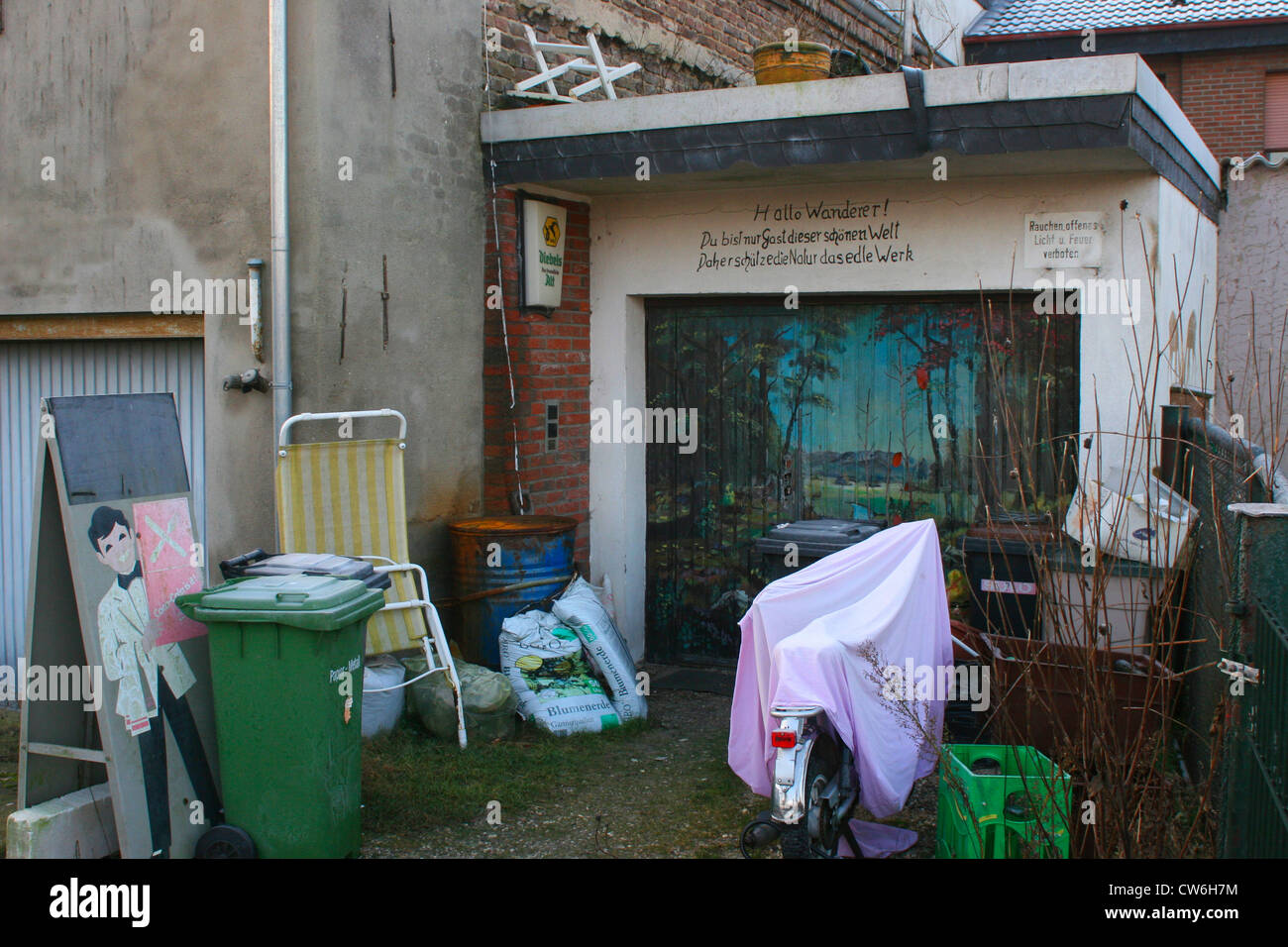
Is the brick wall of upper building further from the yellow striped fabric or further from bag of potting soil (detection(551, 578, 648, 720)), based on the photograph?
bag of potting soil (detection(551, 578, 648, 720))

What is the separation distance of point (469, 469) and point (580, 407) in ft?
3.28

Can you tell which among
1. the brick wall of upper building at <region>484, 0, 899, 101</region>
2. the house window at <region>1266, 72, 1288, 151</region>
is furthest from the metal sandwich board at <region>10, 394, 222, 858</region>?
the house window at <region>1266, 72, 1288, 151</region>

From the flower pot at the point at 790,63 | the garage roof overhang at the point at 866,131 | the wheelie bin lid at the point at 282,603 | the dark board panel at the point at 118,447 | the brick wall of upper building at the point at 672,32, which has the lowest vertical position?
the wheelie bin lid at the point at 282,603

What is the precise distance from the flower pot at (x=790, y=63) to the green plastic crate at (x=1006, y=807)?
4.29m

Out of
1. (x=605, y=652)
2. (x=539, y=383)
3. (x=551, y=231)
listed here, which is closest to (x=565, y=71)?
(x=551, y=231)

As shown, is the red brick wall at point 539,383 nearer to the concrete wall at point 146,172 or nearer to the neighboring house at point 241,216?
the neighboring house at point 241,216

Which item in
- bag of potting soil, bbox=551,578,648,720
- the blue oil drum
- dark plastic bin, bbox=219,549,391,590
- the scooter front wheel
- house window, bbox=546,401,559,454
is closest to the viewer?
the scooter front wheel

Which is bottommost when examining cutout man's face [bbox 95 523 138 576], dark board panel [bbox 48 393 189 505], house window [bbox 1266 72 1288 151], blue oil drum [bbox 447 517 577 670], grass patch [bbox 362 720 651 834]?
grass patch [bbox 362 720 651 834]

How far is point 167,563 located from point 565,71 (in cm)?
431

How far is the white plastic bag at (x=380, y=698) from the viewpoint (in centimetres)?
597

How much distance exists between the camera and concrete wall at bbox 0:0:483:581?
6262 millimetres

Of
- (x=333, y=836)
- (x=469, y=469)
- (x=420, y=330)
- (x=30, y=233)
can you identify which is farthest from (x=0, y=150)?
(x=333, y=836)

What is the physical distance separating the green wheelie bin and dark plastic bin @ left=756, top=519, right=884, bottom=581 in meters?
2.55

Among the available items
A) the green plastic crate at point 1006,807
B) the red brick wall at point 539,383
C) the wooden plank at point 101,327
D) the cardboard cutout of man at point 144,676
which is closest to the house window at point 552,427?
the red brick wall at point 539,383
